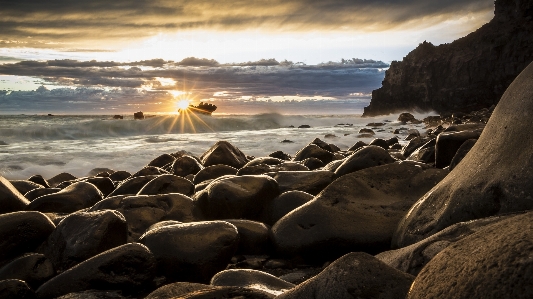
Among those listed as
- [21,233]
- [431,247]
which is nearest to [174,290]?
[431,247]

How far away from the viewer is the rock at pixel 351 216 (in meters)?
3.12

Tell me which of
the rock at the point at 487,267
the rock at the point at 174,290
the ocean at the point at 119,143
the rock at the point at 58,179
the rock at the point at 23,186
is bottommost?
the ocean at the point at 119,143

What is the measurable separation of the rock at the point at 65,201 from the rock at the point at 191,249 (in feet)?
6.51

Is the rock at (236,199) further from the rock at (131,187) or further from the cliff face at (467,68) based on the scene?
the cliff face at (467,68)

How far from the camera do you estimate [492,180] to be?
2.40 meters

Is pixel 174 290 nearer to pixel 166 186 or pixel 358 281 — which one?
pixel 358 281

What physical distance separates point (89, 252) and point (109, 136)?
19729 millimetres

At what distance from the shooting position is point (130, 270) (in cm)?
262

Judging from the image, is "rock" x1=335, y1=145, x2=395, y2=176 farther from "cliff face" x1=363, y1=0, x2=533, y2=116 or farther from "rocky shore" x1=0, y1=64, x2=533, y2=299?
"cliff face" x1=363, y1=0, x2=533, y2=116

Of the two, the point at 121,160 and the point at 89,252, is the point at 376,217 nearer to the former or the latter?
the point at 89,252

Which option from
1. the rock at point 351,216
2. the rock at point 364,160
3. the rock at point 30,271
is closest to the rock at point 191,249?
the rock at point 351,216

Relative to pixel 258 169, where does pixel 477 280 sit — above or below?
above

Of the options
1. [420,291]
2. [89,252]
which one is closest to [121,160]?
[89,252]

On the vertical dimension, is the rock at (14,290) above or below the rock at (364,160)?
below
